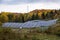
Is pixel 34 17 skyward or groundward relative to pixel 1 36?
groundward

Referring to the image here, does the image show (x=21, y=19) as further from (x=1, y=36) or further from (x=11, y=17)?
(x=1, y=36)

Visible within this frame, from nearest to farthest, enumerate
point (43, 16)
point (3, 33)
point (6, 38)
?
point (6, 38) < point (3, 33) < point (43, 16)

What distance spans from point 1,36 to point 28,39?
134 cm

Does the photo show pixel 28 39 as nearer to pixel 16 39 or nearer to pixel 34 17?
pixel 16 39

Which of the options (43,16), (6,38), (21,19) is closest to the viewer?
(6,38)

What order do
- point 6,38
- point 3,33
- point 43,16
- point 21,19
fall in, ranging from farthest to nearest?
point 43,16
point 21,19
point 3,33
point 6,38

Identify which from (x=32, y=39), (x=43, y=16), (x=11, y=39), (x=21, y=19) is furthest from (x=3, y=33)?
(x=43, y=16)

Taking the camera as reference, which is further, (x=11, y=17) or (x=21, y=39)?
(x=11, y=17)

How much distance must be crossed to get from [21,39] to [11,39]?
484mm

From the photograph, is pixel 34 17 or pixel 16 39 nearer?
pixel 16 39

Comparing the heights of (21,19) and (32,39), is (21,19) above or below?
below

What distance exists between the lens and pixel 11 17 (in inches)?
1662

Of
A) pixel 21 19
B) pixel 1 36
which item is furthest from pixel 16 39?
pixel 21 19

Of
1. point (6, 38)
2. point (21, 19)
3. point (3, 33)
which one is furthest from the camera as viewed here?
point (21, 19)
